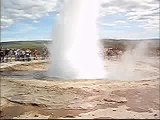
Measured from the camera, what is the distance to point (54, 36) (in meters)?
18.5

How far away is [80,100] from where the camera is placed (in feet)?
31.2

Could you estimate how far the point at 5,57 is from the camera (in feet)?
77.3

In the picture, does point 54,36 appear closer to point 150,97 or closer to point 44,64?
point 44,64

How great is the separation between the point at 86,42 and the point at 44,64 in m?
5.23

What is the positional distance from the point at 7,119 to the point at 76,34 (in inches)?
437

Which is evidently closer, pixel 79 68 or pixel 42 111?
pixel 42 111

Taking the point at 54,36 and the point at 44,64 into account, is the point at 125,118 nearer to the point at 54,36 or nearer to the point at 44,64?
the point at 54,36

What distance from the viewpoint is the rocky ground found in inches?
322

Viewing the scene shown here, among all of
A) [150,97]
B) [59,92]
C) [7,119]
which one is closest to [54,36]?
[59,92]

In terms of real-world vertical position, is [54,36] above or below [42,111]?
above

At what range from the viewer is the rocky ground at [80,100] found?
8188mm

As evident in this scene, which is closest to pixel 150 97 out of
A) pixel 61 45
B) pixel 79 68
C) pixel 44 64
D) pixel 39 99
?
pixel 39 99

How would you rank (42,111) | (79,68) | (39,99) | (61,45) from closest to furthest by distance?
1. (42,111)
2. (39,99)
3. (79,68)
4. (61,45)

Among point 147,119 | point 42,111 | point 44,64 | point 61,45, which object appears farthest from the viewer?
point 44,64
